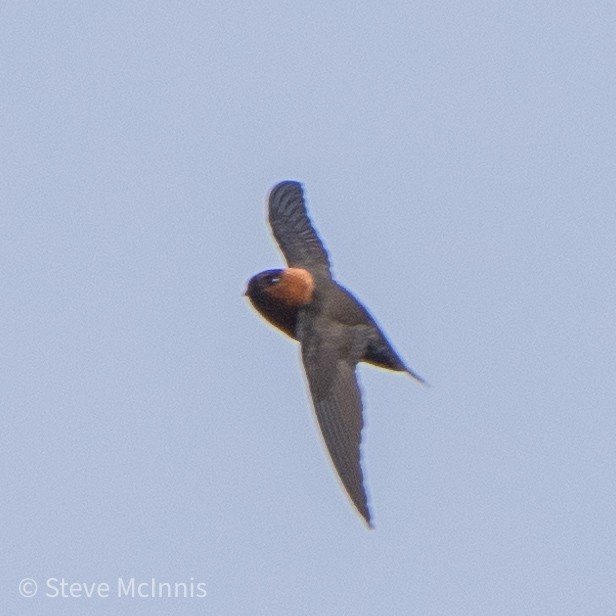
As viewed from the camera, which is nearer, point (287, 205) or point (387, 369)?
point (387, 369)

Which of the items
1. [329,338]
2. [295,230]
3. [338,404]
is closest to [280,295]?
[329,338]

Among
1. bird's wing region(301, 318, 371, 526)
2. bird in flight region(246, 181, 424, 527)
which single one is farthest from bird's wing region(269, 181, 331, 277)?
bird's wing region(301, 318, 371, 526)

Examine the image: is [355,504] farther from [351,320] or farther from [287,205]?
[287,205]

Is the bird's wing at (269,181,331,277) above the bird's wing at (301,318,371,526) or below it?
above

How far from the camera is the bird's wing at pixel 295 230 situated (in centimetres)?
2194

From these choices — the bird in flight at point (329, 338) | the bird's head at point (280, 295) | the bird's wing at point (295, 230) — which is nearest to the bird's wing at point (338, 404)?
the bird in flight at point (329, 338)

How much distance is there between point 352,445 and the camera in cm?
1781

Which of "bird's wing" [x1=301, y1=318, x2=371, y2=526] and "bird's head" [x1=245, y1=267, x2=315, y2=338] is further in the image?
"bird's head" [x1=245, y1=267, x2=315, y2=338]

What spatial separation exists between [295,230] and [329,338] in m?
3.46

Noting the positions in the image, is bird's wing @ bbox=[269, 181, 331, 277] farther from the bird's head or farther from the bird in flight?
the bird's head

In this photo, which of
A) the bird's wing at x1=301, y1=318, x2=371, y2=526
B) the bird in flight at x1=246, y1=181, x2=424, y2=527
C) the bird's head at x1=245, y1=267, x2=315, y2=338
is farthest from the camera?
the bird's head at x1=245, y1=267, x2=315, y2=338

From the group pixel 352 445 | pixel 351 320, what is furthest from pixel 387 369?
pixel 352 445

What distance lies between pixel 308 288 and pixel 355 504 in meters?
3.80

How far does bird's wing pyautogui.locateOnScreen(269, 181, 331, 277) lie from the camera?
21.9m
